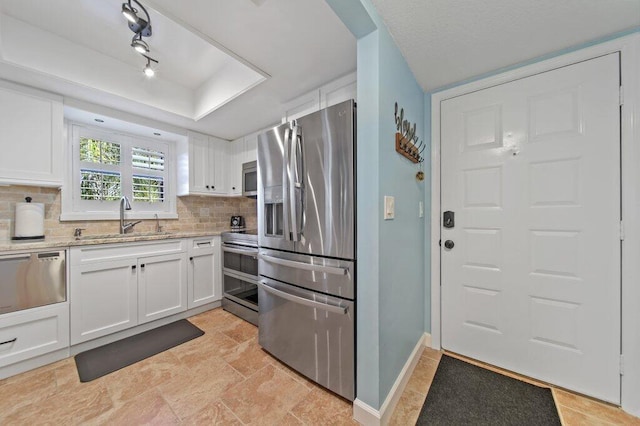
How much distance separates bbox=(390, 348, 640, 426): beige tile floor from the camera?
4.31 feet

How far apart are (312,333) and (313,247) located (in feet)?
1.95

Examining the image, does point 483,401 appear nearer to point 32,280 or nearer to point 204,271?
point 204,271

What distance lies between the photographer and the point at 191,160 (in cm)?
302

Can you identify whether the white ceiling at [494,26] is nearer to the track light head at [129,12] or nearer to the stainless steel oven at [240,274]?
the track light head at [129,12]

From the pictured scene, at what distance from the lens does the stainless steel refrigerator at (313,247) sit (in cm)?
140

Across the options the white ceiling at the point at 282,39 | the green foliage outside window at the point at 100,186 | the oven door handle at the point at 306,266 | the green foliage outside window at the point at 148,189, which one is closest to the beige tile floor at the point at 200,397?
the oven door handle at the point at 306,266

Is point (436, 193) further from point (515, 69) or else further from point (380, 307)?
point (380, 307)

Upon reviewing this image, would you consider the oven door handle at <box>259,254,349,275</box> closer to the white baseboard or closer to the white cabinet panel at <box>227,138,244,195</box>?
the white baseboard

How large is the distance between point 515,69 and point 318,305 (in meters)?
2.21

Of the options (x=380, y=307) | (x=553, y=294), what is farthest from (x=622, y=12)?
(x=380, y=307)

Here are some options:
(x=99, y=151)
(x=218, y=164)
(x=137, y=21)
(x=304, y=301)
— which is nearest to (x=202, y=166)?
(x=218, y=164)

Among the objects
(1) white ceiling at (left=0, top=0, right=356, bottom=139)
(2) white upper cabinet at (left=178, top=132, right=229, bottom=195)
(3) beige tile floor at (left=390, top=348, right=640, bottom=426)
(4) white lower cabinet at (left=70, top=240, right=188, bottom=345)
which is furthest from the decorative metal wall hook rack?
(2) white upper cabinet at (left=178, top=132, right=229, bottom=195)

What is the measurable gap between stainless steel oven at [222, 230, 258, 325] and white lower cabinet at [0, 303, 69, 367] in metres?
1.35

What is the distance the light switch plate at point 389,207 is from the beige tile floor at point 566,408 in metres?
1.18
